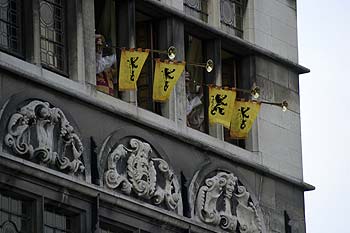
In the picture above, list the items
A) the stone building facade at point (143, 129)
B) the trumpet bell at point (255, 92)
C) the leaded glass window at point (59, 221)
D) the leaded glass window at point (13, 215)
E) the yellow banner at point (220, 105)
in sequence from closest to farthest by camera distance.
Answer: the leaded glass window at point (13, 215) → the stone building facade at point (143, 129) → the leaded glass window at point (59, 221) → the yellow banner at point (220, 105) → the trumpet bell at point (255, 92)

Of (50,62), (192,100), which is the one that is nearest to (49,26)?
(50,62)

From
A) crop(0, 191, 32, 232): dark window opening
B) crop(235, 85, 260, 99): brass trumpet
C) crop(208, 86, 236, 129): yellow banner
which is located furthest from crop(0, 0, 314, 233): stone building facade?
crop(235, 85, 260, 99): brass trumpet

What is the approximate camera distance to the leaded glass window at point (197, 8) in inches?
2095

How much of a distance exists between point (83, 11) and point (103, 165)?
283cm

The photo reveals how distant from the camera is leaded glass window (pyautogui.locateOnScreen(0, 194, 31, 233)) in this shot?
155 ft

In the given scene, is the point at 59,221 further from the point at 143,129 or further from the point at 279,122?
the point at 279,122

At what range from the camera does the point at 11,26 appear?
48625 millimetres

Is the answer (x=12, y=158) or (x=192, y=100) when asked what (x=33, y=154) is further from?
(x=192, y=100)

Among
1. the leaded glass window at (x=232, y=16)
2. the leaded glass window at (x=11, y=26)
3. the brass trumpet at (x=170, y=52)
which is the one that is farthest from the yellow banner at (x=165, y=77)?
the leaded glass window at (x=11, y=26)

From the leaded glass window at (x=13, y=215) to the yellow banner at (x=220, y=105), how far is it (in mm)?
5963

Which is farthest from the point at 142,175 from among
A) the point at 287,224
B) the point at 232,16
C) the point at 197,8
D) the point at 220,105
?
the point at 232,16

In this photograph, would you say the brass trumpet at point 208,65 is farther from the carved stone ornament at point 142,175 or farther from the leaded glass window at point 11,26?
the leaded glass window at point 11,26

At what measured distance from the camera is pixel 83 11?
164ft

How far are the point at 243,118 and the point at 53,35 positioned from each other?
530 cm
